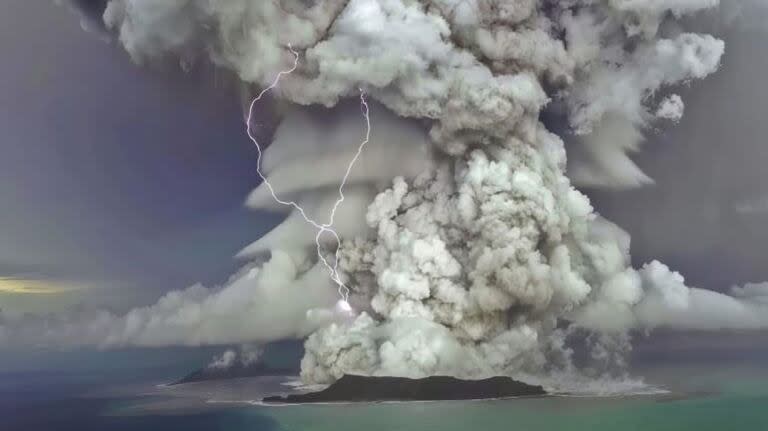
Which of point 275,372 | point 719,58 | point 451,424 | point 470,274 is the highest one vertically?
point 719,58

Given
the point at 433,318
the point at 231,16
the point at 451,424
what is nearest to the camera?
the point at 451,424

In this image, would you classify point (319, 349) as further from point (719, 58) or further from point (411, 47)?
point (719, 58)

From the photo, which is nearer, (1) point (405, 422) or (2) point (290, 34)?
(1) point (405, 422)

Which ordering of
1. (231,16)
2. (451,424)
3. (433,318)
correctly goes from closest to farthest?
(451,424) → (231,16) → (433,318)

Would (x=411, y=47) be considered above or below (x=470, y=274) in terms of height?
above

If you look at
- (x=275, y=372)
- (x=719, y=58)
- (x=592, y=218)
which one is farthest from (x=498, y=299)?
(x=719, y=58)

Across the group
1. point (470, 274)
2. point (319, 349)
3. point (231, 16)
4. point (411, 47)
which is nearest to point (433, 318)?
point (470, 274)

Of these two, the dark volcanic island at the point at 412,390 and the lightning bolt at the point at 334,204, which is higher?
the lightning bolt at the point at 334,204

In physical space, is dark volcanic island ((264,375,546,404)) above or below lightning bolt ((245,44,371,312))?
below
